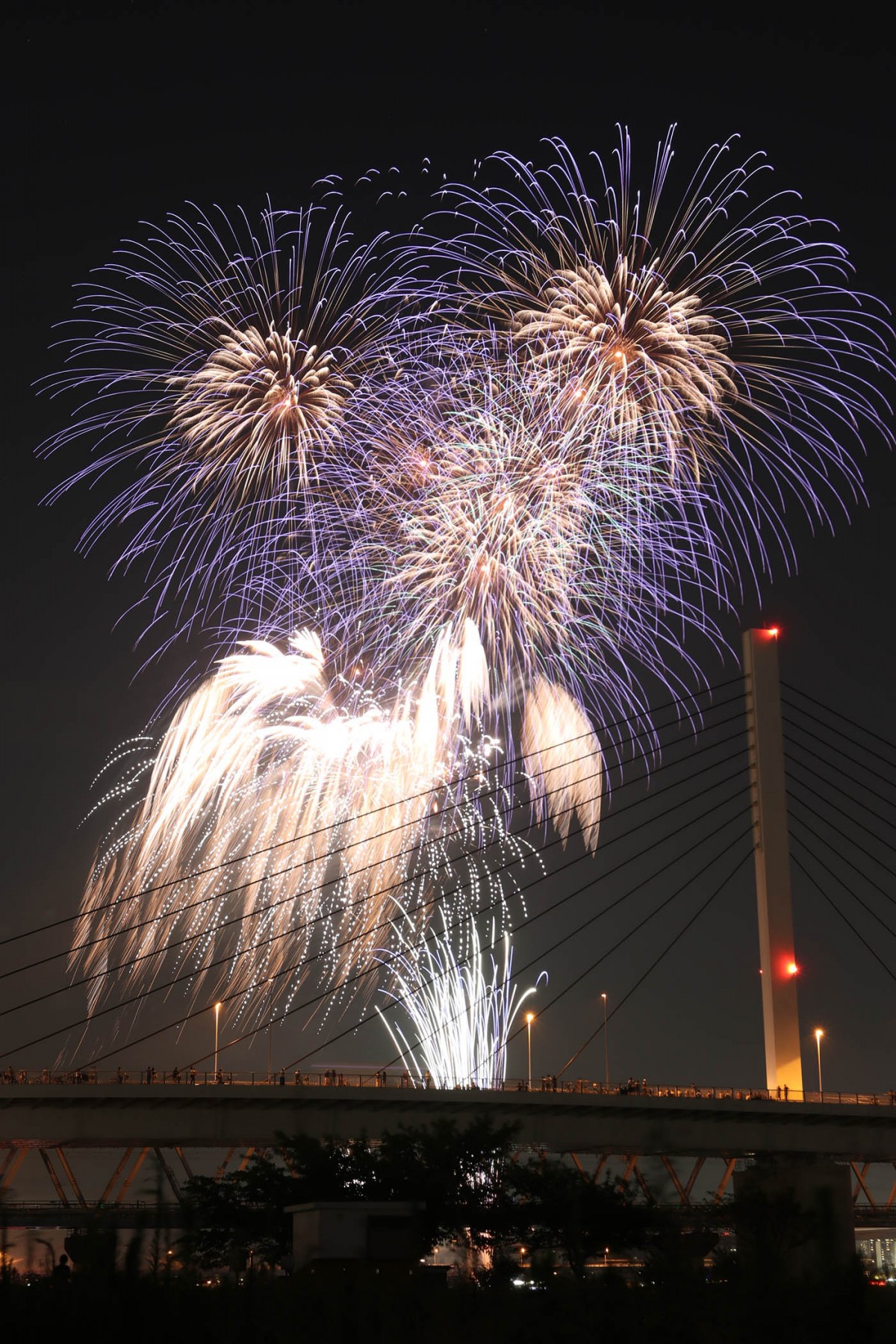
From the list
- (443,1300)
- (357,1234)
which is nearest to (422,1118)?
(357,1234)

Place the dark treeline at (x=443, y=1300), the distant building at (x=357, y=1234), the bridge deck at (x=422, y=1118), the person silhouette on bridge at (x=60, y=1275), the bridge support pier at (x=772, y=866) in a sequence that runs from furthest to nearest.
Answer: the bridge support pier at (x=772, y=866) < the bridge deck at (x=422, y=1118) < the distant building at (x=357, y=1234) < the person silhouette on bridge at (x=60, y=1275) < the dark treeline at (x=443, y=1300)

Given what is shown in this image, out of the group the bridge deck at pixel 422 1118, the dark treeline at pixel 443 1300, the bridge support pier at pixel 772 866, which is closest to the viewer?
the dark treeline at pixel 443 1300

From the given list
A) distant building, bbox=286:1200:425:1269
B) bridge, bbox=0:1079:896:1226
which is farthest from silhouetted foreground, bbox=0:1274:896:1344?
bridge, bbox=0:1079:896:1226

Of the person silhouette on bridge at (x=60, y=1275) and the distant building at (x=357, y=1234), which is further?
the distant building at (x=357, y=1234)

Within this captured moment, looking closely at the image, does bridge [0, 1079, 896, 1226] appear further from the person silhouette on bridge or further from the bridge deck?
the person silhouette on bridge

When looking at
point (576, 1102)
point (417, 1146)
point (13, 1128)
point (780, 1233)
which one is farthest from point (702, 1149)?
point (780, 1233)

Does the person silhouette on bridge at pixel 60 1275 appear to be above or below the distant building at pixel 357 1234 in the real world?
below

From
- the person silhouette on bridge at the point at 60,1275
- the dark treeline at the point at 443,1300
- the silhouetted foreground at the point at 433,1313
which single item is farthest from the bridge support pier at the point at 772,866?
the person silhouette on bridge at the point at 60,1275

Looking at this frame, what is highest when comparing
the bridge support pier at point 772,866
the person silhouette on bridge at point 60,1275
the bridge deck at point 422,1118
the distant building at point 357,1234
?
the bridge support pier at point 772,866

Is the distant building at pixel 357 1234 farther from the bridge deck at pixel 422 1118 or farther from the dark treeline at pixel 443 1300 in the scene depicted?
the bridge deck at pixel 422 1118
